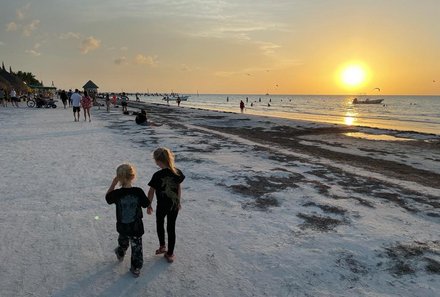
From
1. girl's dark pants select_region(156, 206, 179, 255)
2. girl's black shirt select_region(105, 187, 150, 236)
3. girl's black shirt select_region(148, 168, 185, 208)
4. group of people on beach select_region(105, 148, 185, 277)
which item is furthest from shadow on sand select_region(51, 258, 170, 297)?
girl's black shirt select_region(148, 168, 185, 208)

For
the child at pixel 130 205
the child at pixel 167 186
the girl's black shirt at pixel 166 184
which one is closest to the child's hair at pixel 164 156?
the child at pixel 167 186

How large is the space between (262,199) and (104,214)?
3.19 m

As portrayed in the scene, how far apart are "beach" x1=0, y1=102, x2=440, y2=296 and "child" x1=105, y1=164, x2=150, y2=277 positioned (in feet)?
0.99

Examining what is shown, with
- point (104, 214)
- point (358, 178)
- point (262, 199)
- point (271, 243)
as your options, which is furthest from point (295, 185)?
point (104, 214)

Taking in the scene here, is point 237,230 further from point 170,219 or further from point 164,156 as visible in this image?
point 164,156

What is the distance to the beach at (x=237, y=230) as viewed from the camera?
4047 millimetres

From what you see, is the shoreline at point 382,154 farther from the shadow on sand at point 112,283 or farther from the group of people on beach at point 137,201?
the shadow on sand at point 112,283

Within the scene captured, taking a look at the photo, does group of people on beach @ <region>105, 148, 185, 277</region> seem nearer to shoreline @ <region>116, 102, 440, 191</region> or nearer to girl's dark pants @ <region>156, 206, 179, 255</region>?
girl's dark pants @ <region>156, 206, 179, 255</region>

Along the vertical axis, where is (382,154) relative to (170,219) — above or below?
below

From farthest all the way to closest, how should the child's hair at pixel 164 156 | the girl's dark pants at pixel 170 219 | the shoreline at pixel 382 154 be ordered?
the shoreline at pixel 382 154 → the girl's dark pants at pixel 170 219 → the child's hair at pixel 164 156

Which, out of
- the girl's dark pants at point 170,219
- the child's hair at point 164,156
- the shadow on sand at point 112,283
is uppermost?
the child's hair at point 164,156

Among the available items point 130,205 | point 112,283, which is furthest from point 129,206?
point 112,283

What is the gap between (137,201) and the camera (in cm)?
412

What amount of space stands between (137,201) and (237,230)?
81.5 inches
